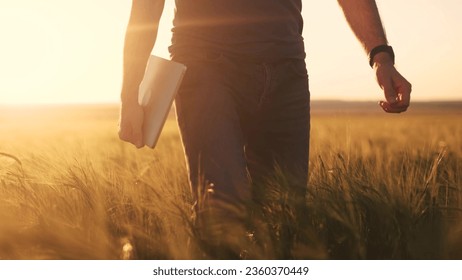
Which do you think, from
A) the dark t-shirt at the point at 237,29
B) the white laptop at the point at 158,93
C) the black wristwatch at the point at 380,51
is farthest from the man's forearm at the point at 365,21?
the white laptop at the point at 158,93

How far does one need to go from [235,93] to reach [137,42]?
1.02ft

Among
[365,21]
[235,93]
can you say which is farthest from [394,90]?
[235,93]

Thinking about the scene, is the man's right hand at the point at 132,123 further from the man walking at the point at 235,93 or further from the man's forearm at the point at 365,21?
the man's forearm at the point at 365,21

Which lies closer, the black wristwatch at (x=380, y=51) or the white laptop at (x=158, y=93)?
the white laptop at (x=158, y=93)

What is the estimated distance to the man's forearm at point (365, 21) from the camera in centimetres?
246

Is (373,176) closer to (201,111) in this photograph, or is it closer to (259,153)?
(259,153)

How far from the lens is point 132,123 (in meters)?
2.10

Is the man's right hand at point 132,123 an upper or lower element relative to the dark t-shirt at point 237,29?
lower

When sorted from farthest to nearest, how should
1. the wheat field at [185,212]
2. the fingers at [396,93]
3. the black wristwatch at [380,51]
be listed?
the black wristwatch at [380,51] < the fingers at [396,93] < the wheat field at [185,212]

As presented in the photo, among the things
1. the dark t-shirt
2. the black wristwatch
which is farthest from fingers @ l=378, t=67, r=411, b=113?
the dark t-shirt

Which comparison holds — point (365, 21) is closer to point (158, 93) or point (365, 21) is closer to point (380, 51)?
point (380, 51)

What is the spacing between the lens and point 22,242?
7.74 feet

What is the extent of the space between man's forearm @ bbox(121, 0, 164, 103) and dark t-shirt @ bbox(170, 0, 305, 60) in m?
0.09
